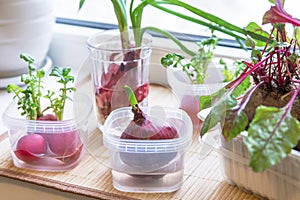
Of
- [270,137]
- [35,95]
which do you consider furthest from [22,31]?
[270,137]

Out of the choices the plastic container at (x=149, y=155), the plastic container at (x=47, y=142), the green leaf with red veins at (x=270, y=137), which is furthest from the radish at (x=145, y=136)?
the green leaf with red veins at (x=270, y=137)

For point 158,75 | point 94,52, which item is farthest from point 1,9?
point 158,75

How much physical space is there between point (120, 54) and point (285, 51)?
31 cm

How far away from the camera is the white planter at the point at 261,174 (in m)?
0.83

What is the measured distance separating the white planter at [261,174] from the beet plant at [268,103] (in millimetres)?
47

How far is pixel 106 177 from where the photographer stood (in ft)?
3.22

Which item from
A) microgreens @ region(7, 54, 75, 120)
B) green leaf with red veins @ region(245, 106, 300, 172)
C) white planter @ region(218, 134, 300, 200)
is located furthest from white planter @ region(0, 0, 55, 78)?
green leaf with red veins @ region(245, 106, 300, 172)

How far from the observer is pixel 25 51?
1289mm

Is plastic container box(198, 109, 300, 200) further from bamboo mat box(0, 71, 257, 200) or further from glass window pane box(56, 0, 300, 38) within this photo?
glass window pane box(56, 0, 300, 38)

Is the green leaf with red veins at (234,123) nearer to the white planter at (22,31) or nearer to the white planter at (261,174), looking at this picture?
the white planter at (261,174)

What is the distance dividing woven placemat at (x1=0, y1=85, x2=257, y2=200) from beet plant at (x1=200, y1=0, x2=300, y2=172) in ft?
0.38

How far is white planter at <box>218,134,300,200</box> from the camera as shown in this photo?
0.83 m

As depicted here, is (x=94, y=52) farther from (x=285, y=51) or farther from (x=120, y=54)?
(x=285, y=51)

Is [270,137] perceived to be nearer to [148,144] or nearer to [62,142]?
[148,144]
